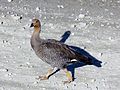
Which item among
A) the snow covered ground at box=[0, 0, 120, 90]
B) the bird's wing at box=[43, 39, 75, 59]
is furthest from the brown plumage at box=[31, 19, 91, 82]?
the snow covered ground at box=[0, 0, 120, 90]

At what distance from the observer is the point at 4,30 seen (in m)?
8.75

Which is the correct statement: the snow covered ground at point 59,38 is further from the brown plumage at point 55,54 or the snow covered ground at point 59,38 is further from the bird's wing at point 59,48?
the bird's wing at point 59,48

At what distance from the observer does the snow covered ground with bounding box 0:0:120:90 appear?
7043 millimetres

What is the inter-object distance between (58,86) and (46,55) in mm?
481

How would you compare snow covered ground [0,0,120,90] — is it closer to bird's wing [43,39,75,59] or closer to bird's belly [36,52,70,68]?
bird's belly [36,52,70,68]

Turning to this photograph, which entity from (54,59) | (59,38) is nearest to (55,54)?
(54,59)

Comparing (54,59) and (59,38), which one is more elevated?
(54,59)

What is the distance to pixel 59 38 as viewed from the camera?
855 cm

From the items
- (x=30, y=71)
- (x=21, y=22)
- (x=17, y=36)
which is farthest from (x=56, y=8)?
(x=30, y=71)

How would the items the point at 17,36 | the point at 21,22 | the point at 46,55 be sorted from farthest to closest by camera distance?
the point at 21,22
the point at 17,36
the point at 46,55

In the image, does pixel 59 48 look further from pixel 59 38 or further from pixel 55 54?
pixel 59 38

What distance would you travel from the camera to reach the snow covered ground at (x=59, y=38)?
704 centimetres

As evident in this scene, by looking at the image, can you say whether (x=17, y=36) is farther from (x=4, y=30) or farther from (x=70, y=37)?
(x=70, y=37)

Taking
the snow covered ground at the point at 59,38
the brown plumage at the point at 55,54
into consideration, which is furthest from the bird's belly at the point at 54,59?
the snow covered ground at the point at 59,38
